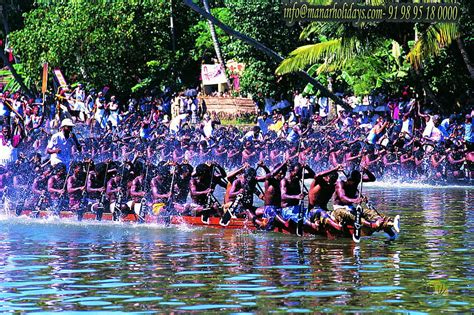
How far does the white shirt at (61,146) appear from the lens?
2345 cm

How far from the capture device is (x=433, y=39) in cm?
2716

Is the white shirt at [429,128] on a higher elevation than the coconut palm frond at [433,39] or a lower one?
lower

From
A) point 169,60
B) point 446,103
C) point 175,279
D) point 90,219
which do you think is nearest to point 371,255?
point 175,279

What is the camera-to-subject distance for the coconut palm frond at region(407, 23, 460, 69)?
1059 inches

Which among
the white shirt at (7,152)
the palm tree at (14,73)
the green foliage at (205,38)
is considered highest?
the green foliage at (205,38)

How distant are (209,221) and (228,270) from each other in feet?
15.2

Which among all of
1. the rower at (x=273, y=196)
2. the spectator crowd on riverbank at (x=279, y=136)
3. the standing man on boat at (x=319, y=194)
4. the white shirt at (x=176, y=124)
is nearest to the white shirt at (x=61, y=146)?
the spectator crowd on riverbank at (x=279, y=136)

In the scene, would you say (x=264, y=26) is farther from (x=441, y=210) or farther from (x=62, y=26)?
(x=441, y=210)

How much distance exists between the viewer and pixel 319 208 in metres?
19.6

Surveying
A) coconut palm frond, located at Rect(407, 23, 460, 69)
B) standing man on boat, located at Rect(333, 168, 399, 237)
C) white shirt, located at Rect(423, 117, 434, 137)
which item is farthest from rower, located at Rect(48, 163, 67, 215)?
white shirt, located at Rect(423, 117, 434, 137)

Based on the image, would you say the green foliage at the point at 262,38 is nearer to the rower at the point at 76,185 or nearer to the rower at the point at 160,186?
the rower at the point at 76,185

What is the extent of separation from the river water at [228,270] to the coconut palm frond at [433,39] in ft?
18.6

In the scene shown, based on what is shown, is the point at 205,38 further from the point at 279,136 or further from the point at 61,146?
the point at 61,146

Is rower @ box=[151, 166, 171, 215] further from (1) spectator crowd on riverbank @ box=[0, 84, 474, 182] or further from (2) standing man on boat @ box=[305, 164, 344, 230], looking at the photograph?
(2) standing man on boat @ box=[305, 164, 344, 230]
